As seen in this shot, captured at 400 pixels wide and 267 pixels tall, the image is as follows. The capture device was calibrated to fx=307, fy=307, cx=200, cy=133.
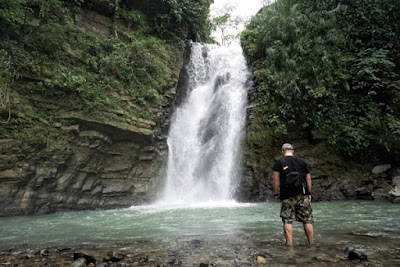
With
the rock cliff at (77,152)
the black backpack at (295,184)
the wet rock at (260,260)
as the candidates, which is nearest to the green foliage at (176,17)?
the rock cliff at (77,152)

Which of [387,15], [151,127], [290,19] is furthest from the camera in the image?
[290,19]

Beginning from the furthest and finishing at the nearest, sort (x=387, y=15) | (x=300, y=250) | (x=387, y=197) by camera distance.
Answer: (x=387, y=15) → (x=387, y=197) → (x=300, y=250)

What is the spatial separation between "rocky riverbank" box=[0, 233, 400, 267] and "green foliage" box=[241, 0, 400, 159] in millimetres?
9808

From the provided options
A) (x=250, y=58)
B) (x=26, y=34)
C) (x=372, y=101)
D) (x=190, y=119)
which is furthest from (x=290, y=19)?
(x=26, y=34)

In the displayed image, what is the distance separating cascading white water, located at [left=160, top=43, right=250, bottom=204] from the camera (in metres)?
14.9

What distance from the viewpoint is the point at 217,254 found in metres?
4.57

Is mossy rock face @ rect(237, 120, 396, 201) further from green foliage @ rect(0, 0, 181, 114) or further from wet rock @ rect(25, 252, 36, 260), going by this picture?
wet rock @ rect(25, 252, 36, 260)

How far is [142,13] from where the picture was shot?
18.3 m

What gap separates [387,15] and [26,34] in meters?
17.5

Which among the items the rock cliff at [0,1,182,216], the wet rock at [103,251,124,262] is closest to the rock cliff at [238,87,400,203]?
the rock cliff at [0,1,182,216]

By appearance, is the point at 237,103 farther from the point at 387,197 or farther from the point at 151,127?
the point at 387,197

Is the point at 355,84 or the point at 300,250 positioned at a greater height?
the point at 355,84

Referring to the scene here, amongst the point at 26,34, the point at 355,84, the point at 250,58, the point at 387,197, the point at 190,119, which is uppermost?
the point at 250,58

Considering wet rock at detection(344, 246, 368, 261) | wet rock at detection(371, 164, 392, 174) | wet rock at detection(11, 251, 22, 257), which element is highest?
wet rock at detection(371, 164, 392, 174)
